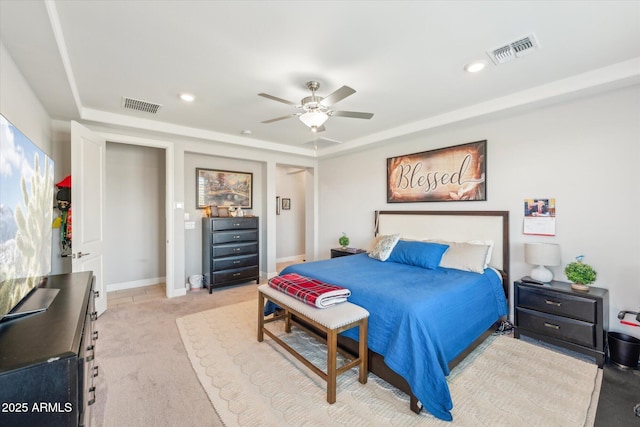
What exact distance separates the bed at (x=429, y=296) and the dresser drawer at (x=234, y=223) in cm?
193

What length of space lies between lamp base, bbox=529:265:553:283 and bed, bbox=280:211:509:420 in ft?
1.08

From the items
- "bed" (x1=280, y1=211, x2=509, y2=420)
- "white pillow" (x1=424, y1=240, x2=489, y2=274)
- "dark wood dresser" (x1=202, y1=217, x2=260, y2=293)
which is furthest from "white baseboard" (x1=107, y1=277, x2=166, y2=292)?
"white pillow" (x1=424, y1=240, x2=489, y2=274)

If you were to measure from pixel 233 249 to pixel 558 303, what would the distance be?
429 cm

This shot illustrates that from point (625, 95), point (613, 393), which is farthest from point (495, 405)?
point (625, 95)

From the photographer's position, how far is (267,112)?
3510 millimetres

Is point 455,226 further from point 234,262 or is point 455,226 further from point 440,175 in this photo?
point 234,262

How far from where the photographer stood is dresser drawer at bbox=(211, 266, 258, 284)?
4.56 m

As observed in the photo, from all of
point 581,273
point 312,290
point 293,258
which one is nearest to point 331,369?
point 312,290

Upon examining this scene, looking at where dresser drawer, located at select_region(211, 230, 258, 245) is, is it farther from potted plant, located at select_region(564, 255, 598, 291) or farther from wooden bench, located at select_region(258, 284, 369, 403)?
potted plant, located at select_region(564, 255, 598, 291)

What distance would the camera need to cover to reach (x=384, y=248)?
12.3 ft

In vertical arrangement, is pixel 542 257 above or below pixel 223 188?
below

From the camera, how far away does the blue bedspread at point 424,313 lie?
1.85m

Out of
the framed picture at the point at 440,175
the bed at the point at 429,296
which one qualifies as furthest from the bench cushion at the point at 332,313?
the framed picture at the point at 440,175

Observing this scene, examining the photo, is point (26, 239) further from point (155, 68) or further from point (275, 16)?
point (275, 16)
